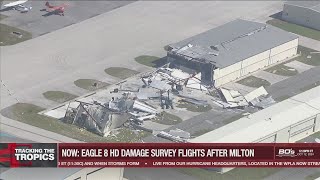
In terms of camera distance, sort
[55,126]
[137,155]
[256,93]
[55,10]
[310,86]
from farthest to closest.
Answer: [55,10] → [310,86] → [256,93] → [55,126] → [137,155]

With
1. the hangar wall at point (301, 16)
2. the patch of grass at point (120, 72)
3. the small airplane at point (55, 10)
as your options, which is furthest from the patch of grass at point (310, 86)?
the small airplane at point (55, 10)

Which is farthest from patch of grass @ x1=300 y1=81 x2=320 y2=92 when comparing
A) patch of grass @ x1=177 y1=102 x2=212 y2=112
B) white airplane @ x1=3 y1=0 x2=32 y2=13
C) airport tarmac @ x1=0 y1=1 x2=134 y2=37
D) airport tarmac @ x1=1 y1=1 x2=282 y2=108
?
white airplane @ x1=3 y1=0 x2=32 y2=13

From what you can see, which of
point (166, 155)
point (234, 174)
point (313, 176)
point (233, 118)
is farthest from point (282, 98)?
point (166, 155)

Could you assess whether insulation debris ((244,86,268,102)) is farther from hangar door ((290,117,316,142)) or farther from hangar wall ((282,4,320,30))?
hangar wall ((282,4,320,30))

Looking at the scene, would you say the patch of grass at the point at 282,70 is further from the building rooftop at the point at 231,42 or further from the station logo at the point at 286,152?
the station logo at the point at 286,152

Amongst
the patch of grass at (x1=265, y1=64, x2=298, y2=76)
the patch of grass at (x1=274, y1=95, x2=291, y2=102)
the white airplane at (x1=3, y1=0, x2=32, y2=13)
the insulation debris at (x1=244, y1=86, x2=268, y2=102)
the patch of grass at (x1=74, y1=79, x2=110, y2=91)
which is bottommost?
the patch of grass at (x1=265, y1=64, x2=298, y2=76)

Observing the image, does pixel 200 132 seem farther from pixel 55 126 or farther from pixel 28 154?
pixel 28 154
